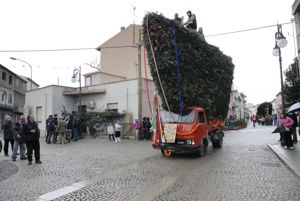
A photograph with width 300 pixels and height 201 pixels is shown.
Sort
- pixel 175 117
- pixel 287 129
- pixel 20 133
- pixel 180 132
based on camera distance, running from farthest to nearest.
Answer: pixel 287 129, pixel 175 117, pixel 180 132, pixel 20 133

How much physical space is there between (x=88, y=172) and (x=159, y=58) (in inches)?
224

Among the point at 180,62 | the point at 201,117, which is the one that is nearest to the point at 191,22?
the point at 180,62

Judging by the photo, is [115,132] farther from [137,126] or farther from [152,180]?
[152,180]

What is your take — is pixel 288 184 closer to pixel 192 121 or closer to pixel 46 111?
pixel 192 121

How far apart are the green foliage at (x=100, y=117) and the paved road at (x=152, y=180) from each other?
11.8 m

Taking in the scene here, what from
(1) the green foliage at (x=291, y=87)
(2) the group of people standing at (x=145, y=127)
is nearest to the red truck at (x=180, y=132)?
(2) the group of people standing at (x=145, y=127)

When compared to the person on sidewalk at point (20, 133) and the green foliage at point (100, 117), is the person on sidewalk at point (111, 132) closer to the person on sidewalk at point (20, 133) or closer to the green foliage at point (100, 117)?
the green foliage at point (100, 117)

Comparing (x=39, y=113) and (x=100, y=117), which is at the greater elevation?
(x=39, y=113)

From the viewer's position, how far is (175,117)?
12.8 meters

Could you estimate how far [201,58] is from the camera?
13141 mm

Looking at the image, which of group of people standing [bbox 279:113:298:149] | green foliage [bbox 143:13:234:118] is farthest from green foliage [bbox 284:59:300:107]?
green foliage [bbox 143:13:234:118]

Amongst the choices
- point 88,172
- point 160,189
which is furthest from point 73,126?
point 160,189

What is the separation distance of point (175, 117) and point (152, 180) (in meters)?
5.03

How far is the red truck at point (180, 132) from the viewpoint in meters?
12.1
